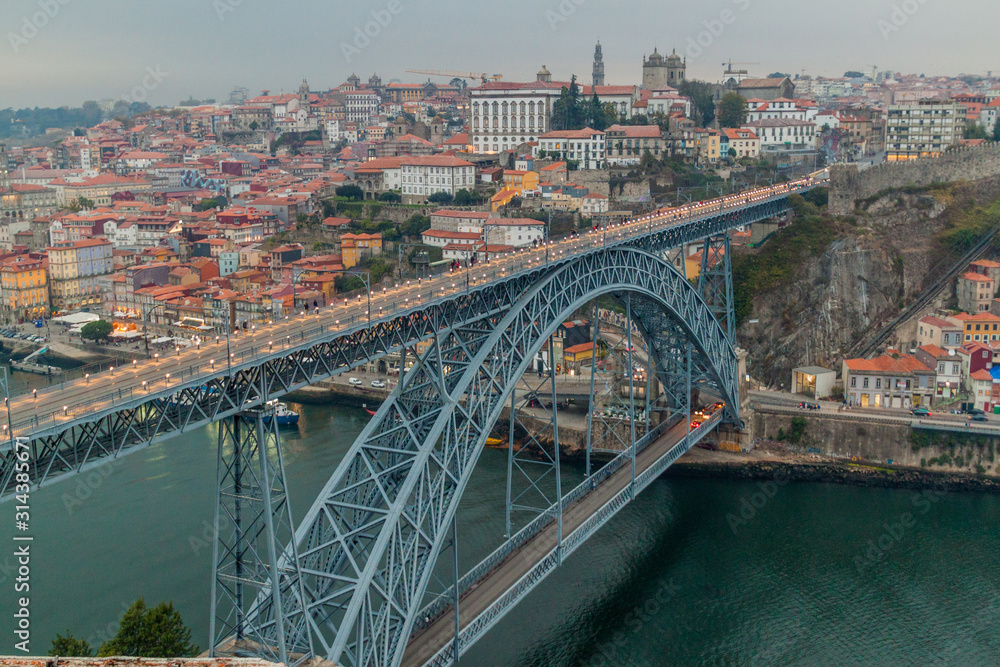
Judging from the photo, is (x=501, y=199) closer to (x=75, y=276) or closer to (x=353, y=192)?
(x=353, y=192)

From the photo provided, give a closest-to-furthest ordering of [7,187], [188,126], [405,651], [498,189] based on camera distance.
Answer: [405,651] < [498,189] < [7,187] < [188,126]

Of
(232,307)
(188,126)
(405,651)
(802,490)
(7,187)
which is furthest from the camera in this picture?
(188,126)

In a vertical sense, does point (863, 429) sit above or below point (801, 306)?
below

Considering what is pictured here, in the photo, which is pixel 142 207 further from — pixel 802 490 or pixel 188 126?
pixel 802 490

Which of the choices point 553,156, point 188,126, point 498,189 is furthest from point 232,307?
point 188,126

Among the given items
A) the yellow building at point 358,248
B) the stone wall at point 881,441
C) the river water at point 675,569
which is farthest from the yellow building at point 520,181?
the river water at point 675,569

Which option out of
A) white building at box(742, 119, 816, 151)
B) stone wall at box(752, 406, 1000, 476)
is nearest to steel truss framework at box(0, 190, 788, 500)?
stone wall at box(752, 406, 1000, 476)
